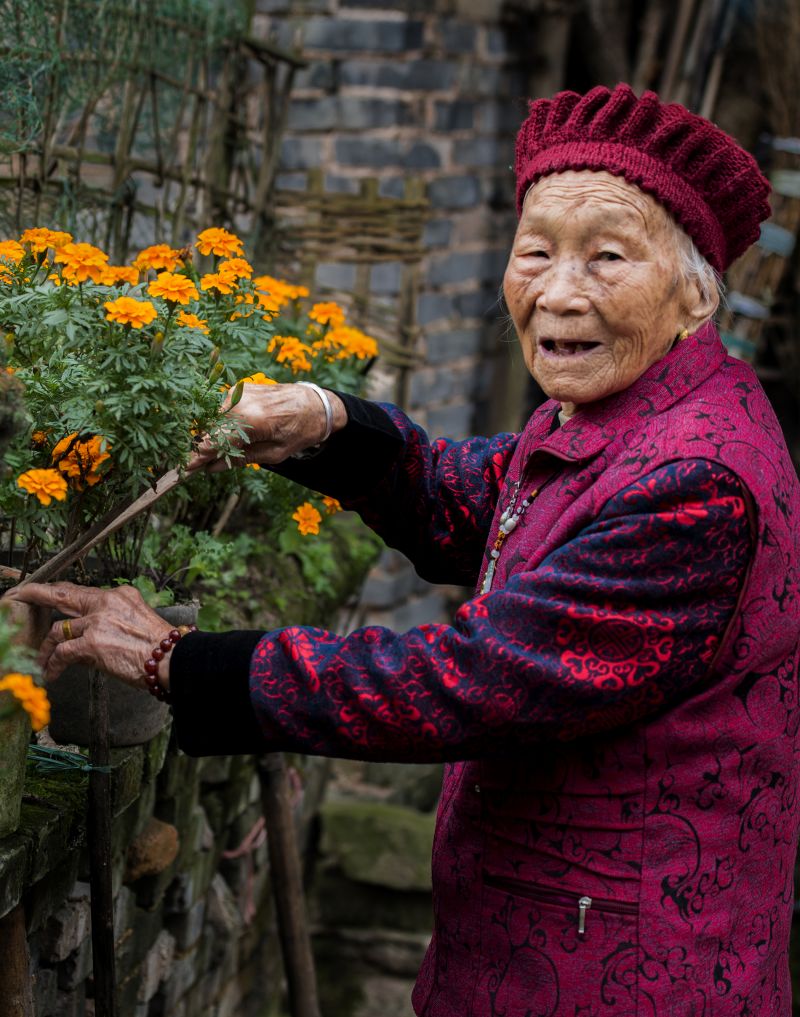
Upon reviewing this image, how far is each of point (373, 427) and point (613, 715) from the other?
0.71 meters

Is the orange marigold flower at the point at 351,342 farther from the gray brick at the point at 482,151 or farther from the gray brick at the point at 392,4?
the gray brick at the point at 482,151

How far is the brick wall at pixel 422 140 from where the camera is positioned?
5.55 meters

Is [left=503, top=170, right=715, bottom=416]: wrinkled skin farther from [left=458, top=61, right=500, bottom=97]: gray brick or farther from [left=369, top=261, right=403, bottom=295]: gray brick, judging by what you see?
[left=458, top=61, right=500, bottom=97]: gray brick

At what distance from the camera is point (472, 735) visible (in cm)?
168

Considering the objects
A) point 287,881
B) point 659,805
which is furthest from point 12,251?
point 287,881

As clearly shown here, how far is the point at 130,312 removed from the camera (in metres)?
1.61

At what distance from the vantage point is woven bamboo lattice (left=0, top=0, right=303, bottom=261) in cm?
282

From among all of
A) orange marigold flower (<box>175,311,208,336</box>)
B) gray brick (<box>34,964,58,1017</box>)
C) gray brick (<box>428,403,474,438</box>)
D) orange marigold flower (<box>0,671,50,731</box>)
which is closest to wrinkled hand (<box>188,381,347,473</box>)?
orange marigold flower (<box>175,311,208,336</box>)

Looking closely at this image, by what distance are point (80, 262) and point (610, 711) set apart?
2.95ft

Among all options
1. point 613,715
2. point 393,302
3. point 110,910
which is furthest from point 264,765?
point 393,302

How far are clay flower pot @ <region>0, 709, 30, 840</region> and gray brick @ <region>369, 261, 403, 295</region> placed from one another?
3.91 m

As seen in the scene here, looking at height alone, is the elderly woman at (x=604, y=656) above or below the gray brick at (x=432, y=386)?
below

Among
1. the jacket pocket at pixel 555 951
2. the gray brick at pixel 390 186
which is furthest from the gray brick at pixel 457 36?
the jacket pocket at pixel 555 951

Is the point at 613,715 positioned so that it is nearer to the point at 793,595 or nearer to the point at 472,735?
the point at 472,735
